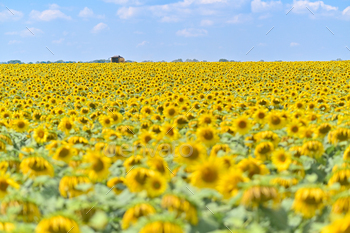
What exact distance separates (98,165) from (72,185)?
484mm

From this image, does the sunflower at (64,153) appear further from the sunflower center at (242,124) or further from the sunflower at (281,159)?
the sunflower center at (242,124)

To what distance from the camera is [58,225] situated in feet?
7.36

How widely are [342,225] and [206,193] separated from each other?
96 centimetres

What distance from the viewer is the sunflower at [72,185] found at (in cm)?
304

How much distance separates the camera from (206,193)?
239 centimetres

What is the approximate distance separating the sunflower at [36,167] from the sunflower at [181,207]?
1.76 meters

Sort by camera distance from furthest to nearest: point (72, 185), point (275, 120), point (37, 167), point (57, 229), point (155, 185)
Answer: point (275, 120) < point (37, 167) < point (72, 185) < point (155, 185) < point (57, 229)

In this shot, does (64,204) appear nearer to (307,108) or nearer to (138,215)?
(138,215)

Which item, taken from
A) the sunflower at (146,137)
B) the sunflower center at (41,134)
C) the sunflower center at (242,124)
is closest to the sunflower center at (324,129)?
the sunflower center at (242,124)

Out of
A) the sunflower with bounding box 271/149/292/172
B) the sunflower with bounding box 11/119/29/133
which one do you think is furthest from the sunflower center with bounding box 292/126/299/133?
the sunflower with bounding box 11/119/29/133

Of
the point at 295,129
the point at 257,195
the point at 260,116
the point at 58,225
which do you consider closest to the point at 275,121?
the point at 260,116

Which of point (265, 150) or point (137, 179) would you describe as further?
point (265, 150)

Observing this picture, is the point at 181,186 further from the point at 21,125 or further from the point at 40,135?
the point at 21,125

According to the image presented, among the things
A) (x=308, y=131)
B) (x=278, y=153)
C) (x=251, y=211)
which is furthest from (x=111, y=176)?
(x=308, y=131)
